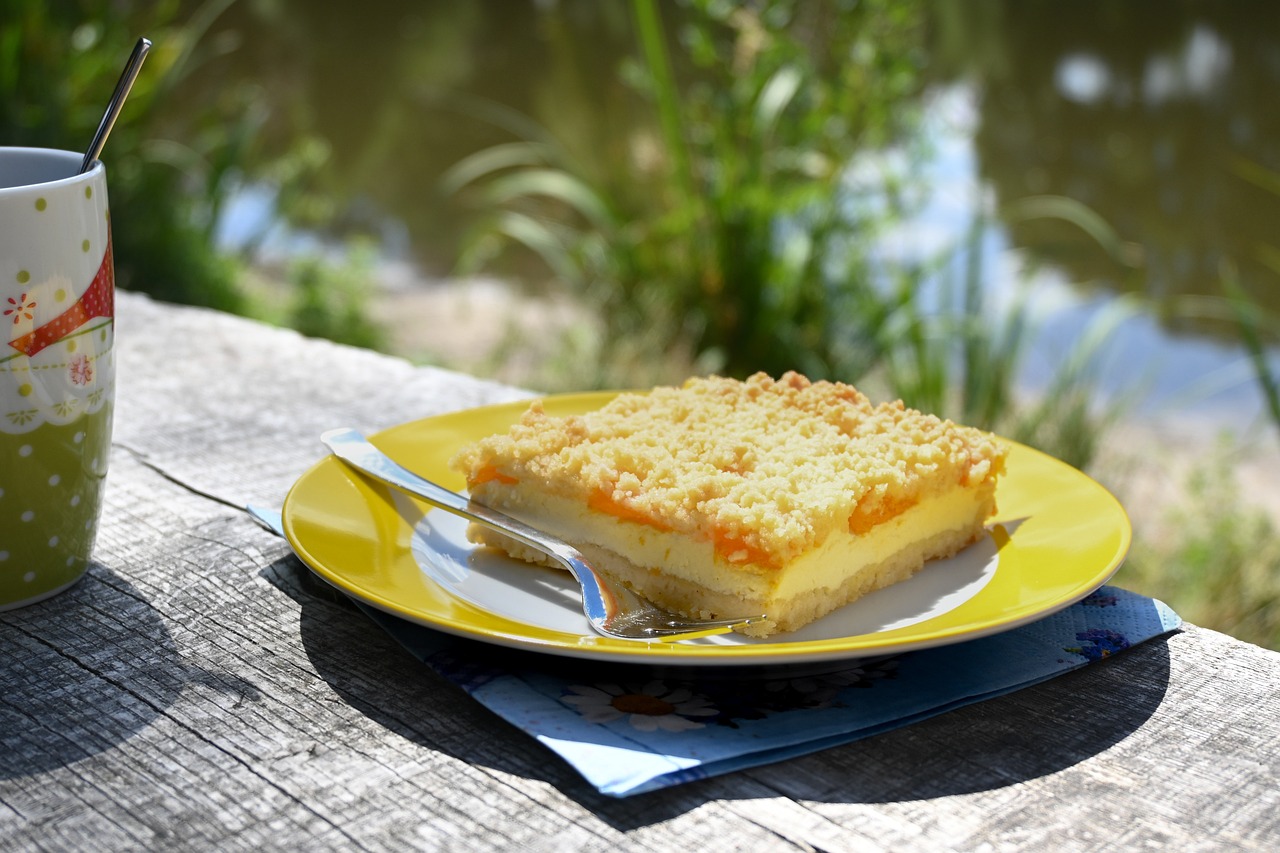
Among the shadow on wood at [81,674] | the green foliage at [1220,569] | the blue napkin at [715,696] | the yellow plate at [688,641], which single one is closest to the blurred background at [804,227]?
the green foliage at [1220,569]

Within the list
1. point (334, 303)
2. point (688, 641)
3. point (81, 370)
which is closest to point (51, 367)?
point (81, 370)

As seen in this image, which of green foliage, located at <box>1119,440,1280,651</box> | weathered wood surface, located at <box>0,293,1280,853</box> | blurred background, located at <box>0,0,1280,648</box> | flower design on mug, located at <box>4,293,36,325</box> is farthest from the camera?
blurred background, located at <box>0,0,1280,648</box>

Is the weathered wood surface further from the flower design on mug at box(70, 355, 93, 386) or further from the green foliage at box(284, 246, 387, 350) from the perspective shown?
the green foliage at box(284, 246, 387, 350)

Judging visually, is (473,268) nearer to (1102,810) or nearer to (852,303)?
(852,303)

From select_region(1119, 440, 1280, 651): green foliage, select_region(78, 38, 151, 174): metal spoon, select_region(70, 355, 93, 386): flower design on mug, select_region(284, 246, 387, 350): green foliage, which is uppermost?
select_region(78, 38, 151, 174): metal spoon

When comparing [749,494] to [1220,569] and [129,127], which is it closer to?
[1220,569]

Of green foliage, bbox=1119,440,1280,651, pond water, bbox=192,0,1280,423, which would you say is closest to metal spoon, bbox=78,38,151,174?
green foliage, bbox=1119,440,1280,651
